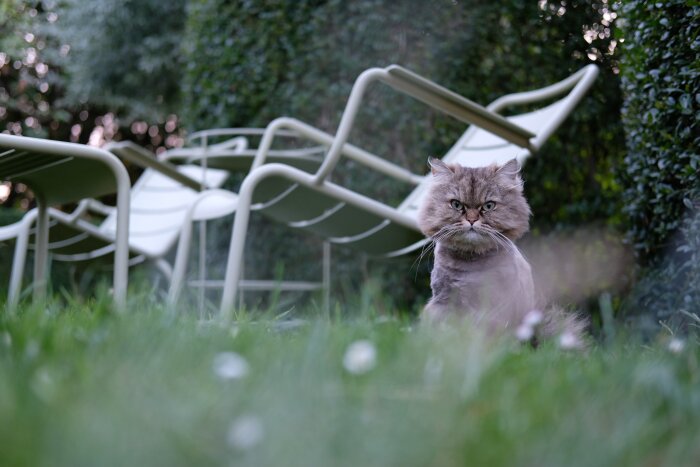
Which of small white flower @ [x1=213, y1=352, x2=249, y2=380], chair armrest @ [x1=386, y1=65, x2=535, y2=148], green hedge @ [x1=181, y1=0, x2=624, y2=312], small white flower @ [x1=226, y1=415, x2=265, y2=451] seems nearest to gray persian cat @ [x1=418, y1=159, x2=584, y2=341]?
chair armrest @ [x1=386, y1=65, x2=535, y2=148]

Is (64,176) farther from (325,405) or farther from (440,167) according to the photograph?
(325,405)

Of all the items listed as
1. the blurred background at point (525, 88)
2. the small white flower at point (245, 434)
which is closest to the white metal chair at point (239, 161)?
the blurred background at point (525, 88)

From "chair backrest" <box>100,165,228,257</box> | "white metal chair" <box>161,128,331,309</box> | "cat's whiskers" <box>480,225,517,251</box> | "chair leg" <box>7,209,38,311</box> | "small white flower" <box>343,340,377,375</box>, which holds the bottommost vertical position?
"chair backrest" <box>100,165,228,257</box>

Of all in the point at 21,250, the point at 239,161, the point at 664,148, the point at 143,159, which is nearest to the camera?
the point at 664,148

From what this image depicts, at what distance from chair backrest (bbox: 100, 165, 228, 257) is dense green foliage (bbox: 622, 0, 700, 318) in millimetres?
2216

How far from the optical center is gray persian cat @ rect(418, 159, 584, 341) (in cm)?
206

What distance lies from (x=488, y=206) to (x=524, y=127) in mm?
1076

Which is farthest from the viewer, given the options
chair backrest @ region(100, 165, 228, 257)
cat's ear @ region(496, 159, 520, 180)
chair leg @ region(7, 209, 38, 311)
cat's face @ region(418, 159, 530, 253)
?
chair backrest @ region(100, 165, 228, 257)

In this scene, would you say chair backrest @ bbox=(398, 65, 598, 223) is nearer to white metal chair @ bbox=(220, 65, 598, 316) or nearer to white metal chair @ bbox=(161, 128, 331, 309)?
white metal chair @ bbox=(220, 65, 598, 316)

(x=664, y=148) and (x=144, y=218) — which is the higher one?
(x=664, y=148)

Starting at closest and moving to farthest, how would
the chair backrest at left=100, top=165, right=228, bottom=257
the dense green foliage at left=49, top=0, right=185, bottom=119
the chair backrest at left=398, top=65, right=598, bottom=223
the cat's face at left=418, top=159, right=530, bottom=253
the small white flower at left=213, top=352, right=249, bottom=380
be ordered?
the small white flower at left=213, top=352, right=249, bottom=380 → the cat's face at left=418, top=159, right=530, bottom=253 → the chair backrest at left=398, top=65, right=598, bottom=223 → the chair backrest at left=100, top=165, right=228, bottom=257 → the dense green foliage at left=49, top=0, right=185, bottom=119

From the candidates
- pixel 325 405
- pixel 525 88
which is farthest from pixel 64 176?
pixel 525 88

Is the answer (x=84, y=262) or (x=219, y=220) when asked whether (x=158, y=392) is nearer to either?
(x=84, y=262)

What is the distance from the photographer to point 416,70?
4.14 meters
